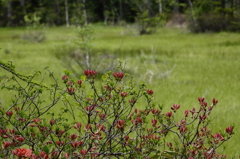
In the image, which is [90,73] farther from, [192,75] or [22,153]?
[192,75]

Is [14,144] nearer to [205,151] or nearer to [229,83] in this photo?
[205,151]

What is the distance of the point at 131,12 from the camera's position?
50.2 m

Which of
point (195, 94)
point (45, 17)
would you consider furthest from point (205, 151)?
point (45, 17)

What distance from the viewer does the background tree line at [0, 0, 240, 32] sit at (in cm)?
2288

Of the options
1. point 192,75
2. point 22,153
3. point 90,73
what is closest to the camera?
point 22,153

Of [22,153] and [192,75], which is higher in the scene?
[22,153]

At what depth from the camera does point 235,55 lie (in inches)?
462

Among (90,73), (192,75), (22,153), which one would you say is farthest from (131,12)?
(22,153)

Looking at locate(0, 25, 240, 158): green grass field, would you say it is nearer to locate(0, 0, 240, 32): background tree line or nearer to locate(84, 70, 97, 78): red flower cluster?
locate(84, 70, 97, 78): red flower cluster

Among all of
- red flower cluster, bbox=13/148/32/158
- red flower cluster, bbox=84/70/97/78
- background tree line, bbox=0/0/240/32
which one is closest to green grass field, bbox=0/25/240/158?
red flower cluster, bbox=84/70/97/78

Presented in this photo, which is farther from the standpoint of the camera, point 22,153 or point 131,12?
point 131,12

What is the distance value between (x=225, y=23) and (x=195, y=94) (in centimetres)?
1784

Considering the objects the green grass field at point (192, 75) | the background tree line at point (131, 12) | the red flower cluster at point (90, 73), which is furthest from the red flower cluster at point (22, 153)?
the background tree line at point (131, 12)

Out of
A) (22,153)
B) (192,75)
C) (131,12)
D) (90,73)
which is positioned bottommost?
(192,75)
